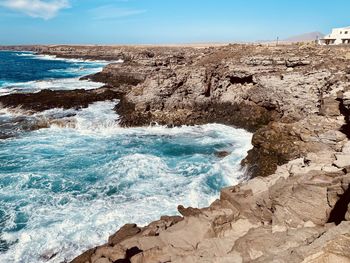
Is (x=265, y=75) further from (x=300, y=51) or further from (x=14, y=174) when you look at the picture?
(x=14, y=174)

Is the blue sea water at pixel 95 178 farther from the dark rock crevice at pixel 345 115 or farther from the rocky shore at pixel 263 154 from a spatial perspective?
the dark rock crevice at pixel 345 115

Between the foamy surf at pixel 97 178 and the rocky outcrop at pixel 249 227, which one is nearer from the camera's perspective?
the rocky outcrop at pixel 249 227

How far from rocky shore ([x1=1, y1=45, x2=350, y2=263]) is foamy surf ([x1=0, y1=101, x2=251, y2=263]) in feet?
7.03

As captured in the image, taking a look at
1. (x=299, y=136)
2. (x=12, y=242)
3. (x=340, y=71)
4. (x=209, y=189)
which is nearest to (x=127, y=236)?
(x=12, y=242)

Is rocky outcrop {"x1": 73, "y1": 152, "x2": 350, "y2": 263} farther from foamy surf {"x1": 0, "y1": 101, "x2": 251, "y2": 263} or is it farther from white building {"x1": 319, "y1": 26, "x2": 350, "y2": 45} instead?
white building {"x1": 319, "y1": 26, "x2": 350, "y2": 45}

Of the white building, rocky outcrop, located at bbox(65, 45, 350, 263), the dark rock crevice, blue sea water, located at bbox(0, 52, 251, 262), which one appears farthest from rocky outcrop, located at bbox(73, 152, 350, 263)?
the white building

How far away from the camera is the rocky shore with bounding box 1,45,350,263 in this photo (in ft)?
31.4

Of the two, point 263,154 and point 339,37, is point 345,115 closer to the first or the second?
point 263,154

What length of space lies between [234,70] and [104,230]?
20.9 m

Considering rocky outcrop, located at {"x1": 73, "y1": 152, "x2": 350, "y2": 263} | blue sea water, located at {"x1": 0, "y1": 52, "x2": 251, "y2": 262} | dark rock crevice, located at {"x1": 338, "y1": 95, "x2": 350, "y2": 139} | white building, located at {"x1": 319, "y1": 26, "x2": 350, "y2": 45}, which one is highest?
white building, located at {"x1": 319, "y1": 26, "x2": 350, "y2": 45}

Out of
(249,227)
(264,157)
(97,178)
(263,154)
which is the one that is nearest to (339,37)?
(263,154)

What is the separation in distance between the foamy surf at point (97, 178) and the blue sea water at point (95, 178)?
0.04 metres

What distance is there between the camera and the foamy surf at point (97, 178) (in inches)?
557

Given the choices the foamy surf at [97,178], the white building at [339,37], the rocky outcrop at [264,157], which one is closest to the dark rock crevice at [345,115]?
the rocky outcrop at [264,157]
